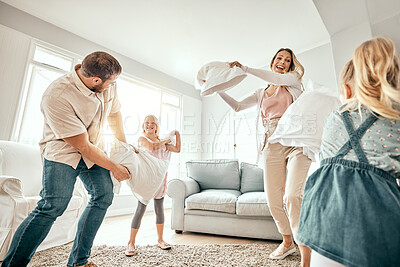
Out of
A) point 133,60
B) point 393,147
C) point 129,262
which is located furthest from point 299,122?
point 133,60

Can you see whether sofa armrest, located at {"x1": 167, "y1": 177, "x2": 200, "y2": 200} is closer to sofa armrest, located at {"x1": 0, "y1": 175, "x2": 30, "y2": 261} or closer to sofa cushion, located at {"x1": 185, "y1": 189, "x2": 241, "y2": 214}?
sofa cushion, located at {"x1": 185, "y1": 189, "x2": 241, "y2": 214}

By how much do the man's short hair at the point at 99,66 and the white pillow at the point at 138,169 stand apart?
0.44 meters

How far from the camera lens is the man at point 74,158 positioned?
1.02 m

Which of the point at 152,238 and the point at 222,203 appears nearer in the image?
the point at 152,238

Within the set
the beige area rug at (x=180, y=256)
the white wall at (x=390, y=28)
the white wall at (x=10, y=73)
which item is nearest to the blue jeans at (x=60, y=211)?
the beige area rug at (x=180, y=256)

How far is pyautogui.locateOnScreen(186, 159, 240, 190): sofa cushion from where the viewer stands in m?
2.86

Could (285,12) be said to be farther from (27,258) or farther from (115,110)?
(27,258)

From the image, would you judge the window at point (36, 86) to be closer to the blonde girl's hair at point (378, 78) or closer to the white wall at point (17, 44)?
the white wall at point (17, 44)

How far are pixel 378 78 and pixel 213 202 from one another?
1908 mm

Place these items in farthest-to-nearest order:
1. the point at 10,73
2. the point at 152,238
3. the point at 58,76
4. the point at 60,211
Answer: the point at 58,76 → the point at 10,73 → the point at 152,238 → the point at 60,211

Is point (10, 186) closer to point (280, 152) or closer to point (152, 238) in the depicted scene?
point (152, 238)

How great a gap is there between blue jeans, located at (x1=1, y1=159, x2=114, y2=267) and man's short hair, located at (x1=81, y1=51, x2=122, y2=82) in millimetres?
478

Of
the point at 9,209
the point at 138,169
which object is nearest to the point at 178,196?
the point at 138,169

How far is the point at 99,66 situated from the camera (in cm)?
113
